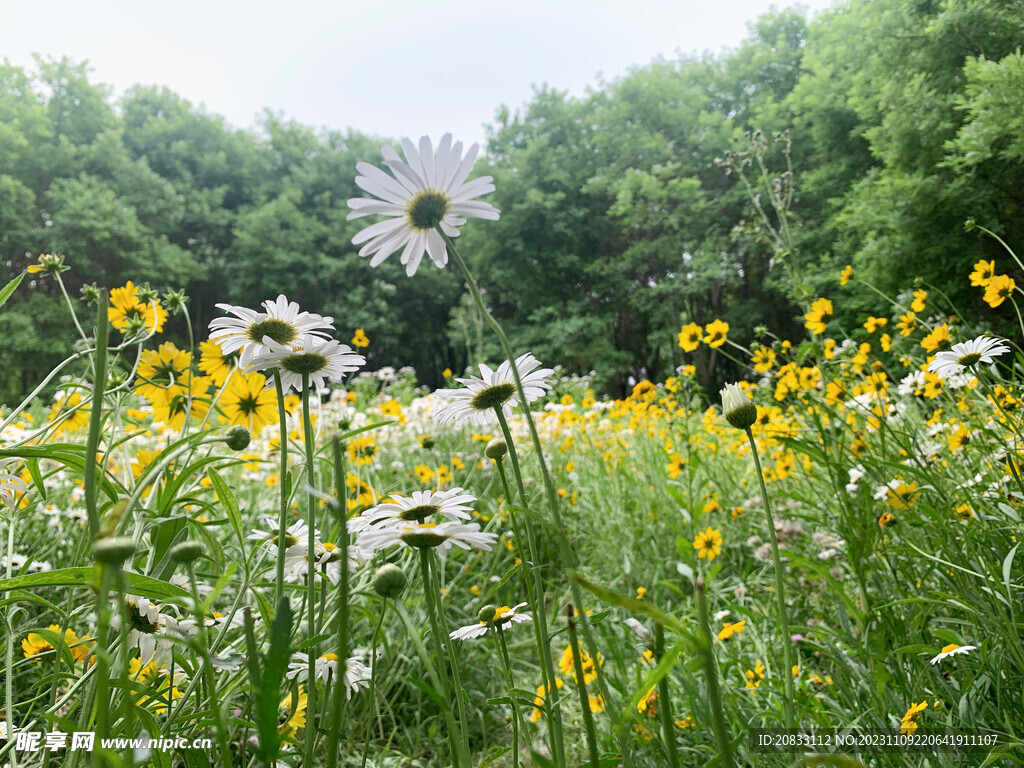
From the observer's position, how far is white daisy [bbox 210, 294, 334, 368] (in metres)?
0.51

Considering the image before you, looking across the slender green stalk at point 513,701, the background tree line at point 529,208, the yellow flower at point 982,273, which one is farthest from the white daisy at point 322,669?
the background tree line at point 529,208

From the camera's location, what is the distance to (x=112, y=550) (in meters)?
0.18

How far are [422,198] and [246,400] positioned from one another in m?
0.44

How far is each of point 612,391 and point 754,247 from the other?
12.0 ft

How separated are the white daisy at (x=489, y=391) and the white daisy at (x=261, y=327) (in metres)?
0.14

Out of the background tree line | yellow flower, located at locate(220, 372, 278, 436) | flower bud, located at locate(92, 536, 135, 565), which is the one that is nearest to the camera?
flower bud, located at locate(92, 536, 135, 565)

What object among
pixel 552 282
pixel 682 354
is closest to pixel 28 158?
pixel 552 282

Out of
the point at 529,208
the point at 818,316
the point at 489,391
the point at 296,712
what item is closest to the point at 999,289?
the point at 818,316

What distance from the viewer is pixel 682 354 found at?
12234 millimetres

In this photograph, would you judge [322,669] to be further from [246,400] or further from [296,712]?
[246,400]

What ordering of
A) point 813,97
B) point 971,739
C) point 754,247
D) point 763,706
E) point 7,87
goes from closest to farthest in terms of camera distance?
point 971,739, point 763,706, point 813,97, point 754,247, point 7,87

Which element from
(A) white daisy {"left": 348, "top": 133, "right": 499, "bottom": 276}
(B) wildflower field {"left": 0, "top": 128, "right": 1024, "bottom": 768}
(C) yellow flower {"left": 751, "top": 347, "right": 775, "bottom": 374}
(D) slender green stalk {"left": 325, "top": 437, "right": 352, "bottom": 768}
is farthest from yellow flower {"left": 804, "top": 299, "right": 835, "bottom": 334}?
(D) slender green stalk {"left": 325, "top": 437, "right": 352, "bottom": 768}

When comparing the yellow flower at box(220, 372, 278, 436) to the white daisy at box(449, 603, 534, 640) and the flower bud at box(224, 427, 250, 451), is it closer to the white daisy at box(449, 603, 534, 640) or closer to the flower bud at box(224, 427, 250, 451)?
the flower bud at box(224, 427, 250, 451)

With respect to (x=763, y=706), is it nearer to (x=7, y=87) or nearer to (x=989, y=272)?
(x=989, y=272)
